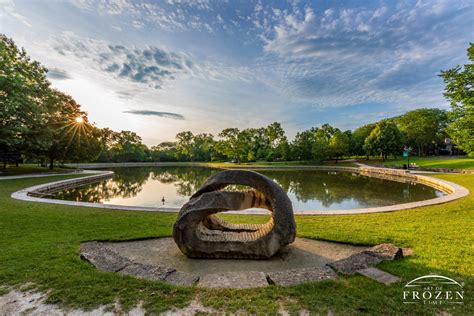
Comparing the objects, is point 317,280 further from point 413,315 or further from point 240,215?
point 240,215

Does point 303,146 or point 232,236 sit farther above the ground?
point 303,146

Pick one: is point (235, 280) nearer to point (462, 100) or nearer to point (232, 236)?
point (232, 236)

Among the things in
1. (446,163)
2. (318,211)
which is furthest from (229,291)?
(446,163)

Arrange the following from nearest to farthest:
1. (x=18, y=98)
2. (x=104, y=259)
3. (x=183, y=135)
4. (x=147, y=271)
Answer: (x=147, y=271)
(x=104, y=259)
(x=18, y=98)
(x=183, y=135)

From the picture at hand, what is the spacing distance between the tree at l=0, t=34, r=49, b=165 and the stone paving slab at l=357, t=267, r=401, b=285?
64.5 ft

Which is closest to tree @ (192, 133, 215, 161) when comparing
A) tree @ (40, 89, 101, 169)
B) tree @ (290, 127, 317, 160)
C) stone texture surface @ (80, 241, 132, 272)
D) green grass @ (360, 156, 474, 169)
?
tree @ (290, 127, 317, 160)

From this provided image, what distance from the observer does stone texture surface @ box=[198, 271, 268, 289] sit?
3621mm

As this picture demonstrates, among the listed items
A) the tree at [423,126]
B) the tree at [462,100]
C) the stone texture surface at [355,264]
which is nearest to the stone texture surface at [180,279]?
the stone texture surface at [355,264]

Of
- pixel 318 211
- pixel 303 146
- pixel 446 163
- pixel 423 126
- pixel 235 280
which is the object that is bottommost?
pixel 318 211

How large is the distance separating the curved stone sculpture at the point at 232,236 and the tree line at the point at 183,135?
12.5m

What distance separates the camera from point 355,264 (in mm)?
4145

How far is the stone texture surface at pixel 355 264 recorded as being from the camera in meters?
4.00

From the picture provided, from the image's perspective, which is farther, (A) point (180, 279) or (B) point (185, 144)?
(B) point (185, 144)

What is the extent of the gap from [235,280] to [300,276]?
3.51 feet
